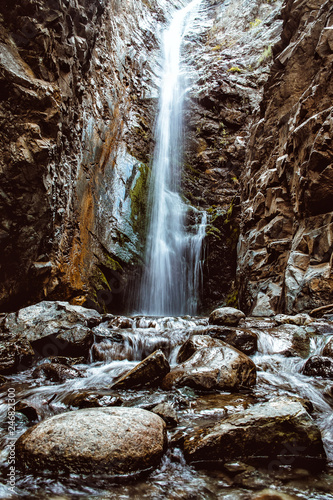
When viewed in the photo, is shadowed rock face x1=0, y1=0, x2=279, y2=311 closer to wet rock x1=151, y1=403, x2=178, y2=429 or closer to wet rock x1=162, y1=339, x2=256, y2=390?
wet rock x1=162, y1=339, x2=256, y2=390

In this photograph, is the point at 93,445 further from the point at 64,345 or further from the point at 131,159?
the point at 131,159

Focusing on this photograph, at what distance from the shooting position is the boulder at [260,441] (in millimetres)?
2537

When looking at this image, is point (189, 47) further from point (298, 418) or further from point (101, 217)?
point (298, 418)

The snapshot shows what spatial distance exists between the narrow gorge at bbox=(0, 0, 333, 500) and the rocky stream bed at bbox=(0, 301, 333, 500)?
0.02 meters

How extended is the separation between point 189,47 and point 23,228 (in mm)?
28090

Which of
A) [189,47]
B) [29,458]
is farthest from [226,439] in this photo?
[189,47]

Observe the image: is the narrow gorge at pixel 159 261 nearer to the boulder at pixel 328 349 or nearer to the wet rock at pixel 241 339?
the wet rock at pixel 241 339

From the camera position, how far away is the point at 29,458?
2354 millimetres

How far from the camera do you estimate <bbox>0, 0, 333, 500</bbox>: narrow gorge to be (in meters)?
2.47

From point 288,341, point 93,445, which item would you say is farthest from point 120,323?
point 93,445

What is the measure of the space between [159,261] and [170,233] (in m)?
2.15

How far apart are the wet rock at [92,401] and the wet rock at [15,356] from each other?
2.29 meters

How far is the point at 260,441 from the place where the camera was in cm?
257

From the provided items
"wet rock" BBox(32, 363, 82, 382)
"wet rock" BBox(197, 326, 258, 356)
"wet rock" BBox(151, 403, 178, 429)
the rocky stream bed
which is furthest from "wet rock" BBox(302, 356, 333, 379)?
"wet rock" BBox(32, 363, 82, 382)
